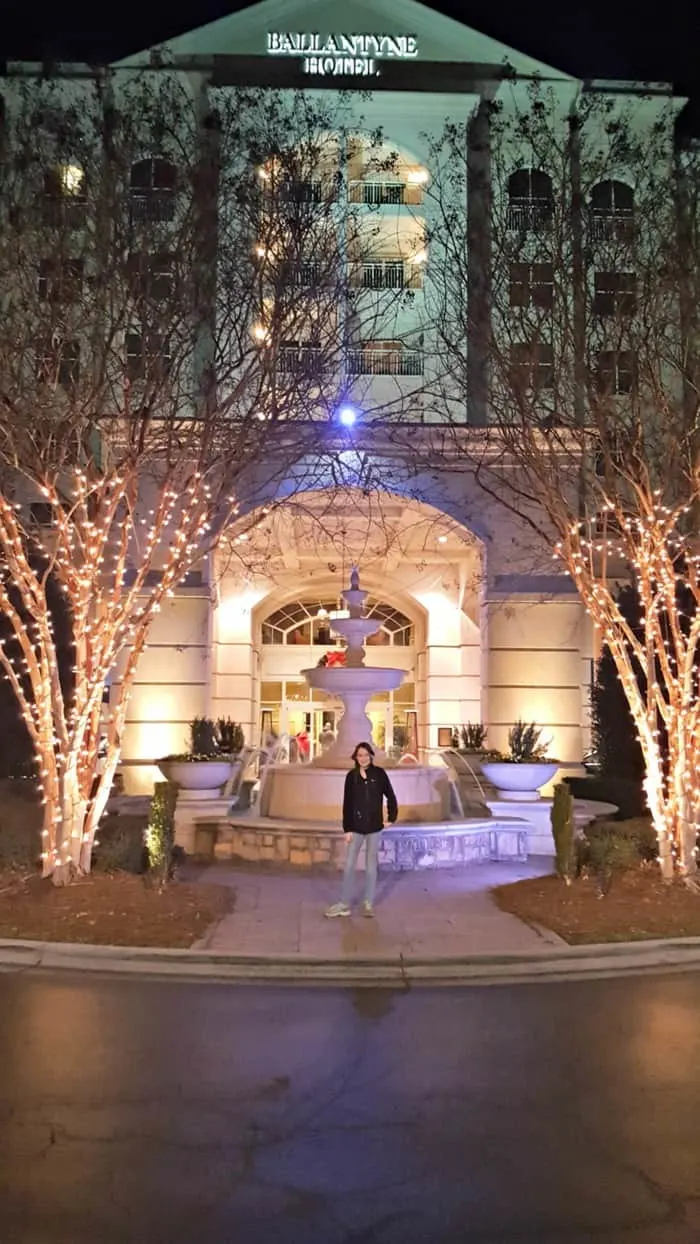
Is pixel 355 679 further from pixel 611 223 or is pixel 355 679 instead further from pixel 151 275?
pixel 611 223

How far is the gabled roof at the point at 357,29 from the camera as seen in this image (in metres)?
23.1

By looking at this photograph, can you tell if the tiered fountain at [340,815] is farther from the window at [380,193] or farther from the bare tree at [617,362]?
the window at [380,193]

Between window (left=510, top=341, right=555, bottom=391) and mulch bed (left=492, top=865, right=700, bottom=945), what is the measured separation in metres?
6.14

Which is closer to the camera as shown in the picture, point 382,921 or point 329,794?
point 382,921

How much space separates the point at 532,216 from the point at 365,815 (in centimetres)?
824

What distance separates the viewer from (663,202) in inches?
503

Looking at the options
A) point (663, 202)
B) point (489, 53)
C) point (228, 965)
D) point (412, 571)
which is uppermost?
point (489, 53)

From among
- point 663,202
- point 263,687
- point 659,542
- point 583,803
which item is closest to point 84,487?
point 659,542

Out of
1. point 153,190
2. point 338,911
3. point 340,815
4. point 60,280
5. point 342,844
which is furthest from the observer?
point 340,815

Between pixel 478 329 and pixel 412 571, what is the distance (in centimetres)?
1788

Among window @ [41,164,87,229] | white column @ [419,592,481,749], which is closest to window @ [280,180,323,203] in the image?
window @ [41,164,87,229]

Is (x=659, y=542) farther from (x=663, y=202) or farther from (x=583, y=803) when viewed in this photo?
(x=583, y=803)

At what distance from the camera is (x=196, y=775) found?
1756 centimetres

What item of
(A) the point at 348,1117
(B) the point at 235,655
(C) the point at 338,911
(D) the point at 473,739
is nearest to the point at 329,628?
(B) the point at 235,655
